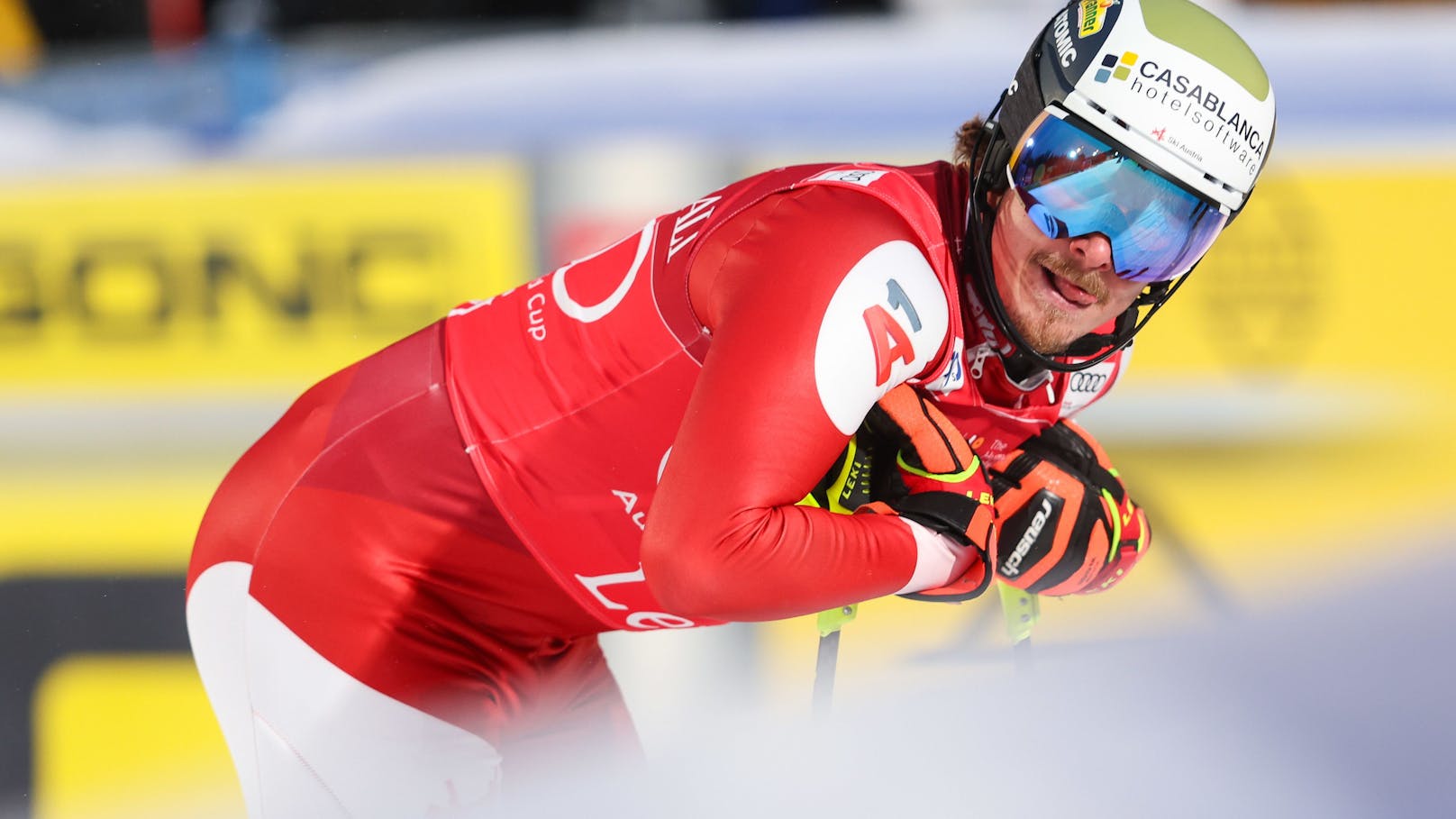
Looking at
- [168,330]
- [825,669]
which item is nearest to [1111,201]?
[825,669]

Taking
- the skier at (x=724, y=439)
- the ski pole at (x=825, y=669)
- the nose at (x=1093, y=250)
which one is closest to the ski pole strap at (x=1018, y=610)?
the skier at (x=724, y=439)

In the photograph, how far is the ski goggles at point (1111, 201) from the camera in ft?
5.62

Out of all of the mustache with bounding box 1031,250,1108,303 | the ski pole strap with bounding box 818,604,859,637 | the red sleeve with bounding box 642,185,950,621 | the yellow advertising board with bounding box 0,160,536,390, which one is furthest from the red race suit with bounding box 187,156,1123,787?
the yellow advertising board with bounding box 0,160,536,390

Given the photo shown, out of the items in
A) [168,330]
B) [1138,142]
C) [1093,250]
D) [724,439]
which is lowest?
[168,330]

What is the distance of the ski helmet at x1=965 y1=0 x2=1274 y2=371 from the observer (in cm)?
170

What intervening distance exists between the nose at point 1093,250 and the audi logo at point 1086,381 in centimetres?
39

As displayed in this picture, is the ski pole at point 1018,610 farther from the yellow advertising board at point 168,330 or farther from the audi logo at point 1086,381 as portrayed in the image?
the yellow advertising board at point 168,330

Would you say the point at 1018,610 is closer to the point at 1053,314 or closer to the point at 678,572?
the point at 1053,314

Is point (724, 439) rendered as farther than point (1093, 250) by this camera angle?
No

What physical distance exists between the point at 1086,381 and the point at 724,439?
35.8 inches

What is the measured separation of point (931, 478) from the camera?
174 centimetres

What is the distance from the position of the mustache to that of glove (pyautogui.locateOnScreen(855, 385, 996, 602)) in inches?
9.4

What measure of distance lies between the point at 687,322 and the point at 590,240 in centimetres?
151

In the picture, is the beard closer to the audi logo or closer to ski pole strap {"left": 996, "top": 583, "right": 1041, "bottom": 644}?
the audi logo
